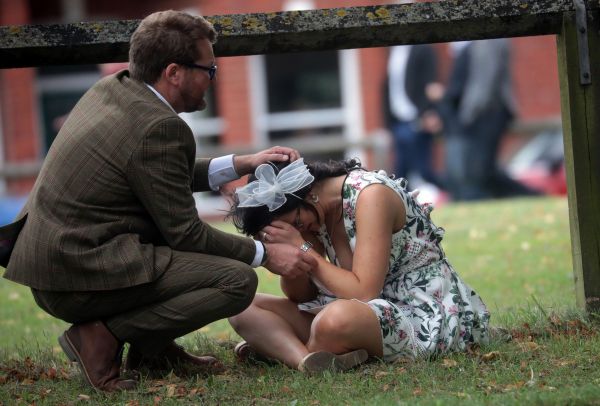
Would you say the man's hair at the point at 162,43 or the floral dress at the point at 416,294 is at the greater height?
the man's hair at the point at 162,43

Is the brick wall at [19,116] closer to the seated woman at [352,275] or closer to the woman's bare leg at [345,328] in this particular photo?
the seated woman at [352,275]

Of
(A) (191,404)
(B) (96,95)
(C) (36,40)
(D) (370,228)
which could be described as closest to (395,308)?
(D) (370,228)

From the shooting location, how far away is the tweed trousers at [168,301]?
4520mm

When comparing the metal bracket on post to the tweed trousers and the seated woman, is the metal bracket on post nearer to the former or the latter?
the seated woman

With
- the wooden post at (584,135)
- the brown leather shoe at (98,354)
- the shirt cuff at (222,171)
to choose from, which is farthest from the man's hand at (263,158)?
the wooden post at (584,135)

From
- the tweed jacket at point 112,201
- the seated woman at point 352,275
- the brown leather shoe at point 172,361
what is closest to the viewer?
the tweed jacket at point 112,201

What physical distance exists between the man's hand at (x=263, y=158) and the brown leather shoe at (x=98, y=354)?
41.5 inches

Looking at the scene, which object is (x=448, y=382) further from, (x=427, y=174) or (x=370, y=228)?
(x=427, y=174)

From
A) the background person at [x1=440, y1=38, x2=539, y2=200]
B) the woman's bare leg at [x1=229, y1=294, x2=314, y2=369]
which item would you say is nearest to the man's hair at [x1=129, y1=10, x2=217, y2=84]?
the woman's bare leg at [x1=229, y1=294, x2=314, y2=369]

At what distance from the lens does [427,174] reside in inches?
692

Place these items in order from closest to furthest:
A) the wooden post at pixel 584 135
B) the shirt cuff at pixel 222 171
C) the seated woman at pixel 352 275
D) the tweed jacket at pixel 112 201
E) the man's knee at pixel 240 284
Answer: the tweed jacket at pixel 112 201 < the man's knee at pixel 240 284 < the seated woman at pixel 352 275 < the wooden post at pixel 584 135 < the shirt cuff at pixel 222 171

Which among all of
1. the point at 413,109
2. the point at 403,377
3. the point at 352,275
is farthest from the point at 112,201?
the point at 413,109

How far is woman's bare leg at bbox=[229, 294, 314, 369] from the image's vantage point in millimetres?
4859

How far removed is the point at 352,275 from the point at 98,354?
3.80ft
